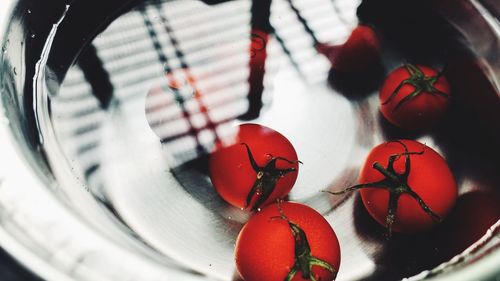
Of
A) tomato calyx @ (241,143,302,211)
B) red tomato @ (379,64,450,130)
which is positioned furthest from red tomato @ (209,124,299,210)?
red tomato @ (379,64,450,130)

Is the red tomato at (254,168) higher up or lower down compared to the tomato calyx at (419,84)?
lower down

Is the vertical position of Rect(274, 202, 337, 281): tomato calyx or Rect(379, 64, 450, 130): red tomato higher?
Rect(379, 64, 450, 130): red tomato

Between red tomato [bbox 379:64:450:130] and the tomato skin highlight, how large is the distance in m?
0.05

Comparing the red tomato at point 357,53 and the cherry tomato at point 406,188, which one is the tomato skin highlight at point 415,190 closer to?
the cherry tomato at point 406,188

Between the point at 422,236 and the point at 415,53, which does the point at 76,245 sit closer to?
the point at 422,236

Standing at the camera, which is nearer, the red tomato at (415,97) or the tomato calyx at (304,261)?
the tomato calyx at (304,261)

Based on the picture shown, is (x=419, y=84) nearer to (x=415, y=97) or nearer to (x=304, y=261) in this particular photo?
(x=415, y=97)

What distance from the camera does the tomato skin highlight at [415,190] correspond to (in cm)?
51

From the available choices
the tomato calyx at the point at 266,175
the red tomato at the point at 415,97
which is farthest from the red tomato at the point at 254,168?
the red tomato at the point at 415,97

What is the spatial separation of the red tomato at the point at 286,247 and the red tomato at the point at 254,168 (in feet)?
0.07

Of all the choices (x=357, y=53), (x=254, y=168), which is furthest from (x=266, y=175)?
(x=357, y=53)

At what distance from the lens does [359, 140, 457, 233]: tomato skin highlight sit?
20.0 inches

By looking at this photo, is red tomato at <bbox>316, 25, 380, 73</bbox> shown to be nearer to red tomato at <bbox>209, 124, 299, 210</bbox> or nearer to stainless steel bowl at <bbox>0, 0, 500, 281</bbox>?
stainless steel bowl at <bbox>0, 0, 500, 281</bbox>

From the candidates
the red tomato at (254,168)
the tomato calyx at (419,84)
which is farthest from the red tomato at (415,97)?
the red tomato at (254,168)
